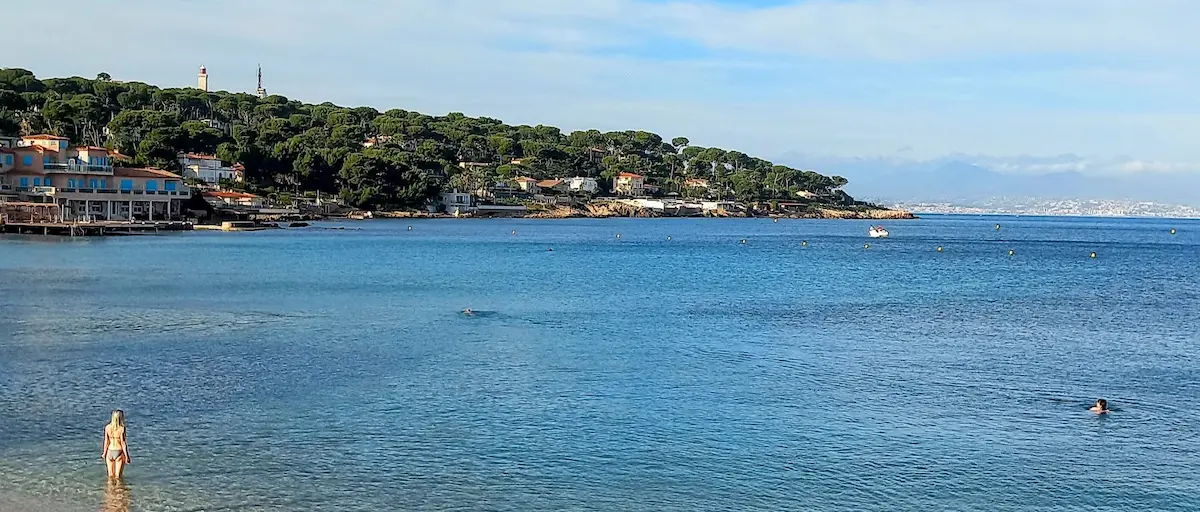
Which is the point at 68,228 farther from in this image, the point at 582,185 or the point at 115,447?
the point at 582,185

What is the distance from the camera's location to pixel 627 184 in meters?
174

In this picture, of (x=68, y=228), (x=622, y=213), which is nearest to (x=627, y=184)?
(x=622, y=213)

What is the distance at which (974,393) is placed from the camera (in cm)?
2208

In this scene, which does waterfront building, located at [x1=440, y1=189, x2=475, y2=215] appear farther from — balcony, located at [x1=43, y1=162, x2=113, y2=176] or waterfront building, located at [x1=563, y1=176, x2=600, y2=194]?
balcony, located at [x1=43, y1=162, x2=113, y2=176]

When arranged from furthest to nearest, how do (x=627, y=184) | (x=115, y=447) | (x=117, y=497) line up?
(x=627, y=184) < (x=115, y=447) < (x=117, y=497)

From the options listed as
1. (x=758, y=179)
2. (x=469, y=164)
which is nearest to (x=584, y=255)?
(x=469, y=164)

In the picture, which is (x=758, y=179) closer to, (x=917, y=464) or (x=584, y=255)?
(x=584, y=255)

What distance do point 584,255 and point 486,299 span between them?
95.5ft

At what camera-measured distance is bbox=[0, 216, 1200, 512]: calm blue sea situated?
49.8 feet

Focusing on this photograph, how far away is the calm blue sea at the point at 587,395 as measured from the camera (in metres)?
15.2

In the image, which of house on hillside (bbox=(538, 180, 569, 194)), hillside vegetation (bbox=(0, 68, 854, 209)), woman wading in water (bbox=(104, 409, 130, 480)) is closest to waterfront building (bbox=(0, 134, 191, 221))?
hillside vegetation (bbox=(0, 68, 854, 209))

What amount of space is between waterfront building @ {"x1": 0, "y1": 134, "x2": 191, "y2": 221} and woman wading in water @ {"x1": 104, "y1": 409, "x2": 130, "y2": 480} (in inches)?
2651

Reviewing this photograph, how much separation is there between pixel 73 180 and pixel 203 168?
97.0 feet

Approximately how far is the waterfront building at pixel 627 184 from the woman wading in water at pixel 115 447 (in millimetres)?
159071
